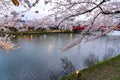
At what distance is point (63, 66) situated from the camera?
15.9 metres

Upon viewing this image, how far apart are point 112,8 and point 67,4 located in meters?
1.32

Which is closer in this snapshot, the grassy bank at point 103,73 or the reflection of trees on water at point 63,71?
the grassy bank at point 103,73

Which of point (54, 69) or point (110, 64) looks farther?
point (54, 69)

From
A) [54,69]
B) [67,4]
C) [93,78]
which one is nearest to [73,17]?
[67,4]

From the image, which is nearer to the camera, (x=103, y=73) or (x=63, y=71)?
(x=103, y=73)

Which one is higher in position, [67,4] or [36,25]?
[67,4]

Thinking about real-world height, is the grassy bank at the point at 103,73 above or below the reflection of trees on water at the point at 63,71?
above

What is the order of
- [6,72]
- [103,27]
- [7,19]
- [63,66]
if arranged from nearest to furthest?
[7,19] → [103,27] → [6,72] → [63,66]

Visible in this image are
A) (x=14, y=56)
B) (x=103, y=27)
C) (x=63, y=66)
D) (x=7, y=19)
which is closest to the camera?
(x=7, y=19)

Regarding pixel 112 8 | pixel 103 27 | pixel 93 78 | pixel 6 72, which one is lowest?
pixel 6 72

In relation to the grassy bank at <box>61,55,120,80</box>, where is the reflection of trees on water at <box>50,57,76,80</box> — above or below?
below

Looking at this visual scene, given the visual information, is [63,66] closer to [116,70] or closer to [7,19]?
[116,70]

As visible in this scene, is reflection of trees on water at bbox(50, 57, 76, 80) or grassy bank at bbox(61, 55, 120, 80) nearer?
grassy bank at bbox(61, 55, 120, 80)

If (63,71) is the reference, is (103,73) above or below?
above
